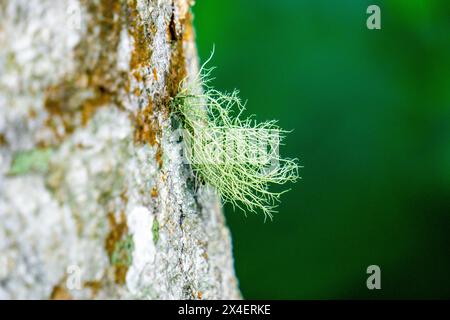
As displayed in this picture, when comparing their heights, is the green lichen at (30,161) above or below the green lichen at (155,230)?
above

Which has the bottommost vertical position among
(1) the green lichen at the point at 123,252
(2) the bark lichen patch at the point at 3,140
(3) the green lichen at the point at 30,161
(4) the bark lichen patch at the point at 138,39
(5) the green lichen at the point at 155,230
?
(1) the green lichen at the point at 123,252

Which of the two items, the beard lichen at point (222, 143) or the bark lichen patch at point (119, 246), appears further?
the beard lichen at point (222, 143)

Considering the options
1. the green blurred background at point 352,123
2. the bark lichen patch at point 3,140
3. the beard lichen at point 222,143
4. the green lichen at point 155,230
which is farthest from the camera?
the green blurred background at point 352,123

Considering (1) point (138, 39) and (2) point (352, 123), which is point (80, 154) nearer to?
(1) point (138, 39)

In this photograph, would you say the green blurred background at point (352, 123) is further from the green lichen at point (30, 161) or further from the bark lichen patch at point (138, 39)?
the green lichen at point (30, 161)

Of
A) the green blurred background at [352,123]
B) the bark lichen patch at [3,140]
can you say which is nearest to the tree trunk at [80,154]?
the bark lichen patch at [3,140]

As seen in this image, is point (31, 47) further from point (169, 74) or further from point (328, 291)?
point (328, 291)

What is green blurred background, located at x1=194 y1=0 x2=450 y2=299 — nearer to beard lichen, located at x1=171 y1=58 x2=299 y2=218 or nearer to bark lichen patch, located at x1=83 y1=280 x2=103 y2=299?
beard lichen, located at x1=171 y1=58 x2=299 y2=218

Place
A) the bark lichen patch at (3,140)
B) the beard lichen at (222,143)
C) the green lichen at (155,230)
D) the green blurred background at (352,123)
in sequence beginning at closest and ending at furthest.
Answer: the bark lichen patch at (3,140)
the green lichen at (155,230)
the beard lichen at (222,143)
the green blurred background at (352,123)
